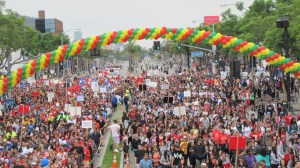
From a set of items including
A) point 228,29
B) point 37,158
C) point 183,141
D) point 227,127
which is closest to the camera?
point 37,158

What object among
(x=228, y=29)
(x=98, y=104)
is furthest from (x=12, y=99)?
(x=228, y=29)

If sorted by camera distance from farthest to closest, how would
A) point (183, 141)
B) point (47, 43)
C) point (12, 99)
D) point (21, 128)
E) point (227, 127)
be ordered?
point (47, 43), point (12, 99), point (21, 128), point (227, 127), point (183, 141)

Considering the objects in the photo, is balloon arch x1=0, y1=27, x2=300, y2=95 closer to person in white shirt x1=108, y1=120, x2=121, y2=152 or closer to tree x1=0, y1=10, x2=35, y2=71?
person in white shirt x1=108, y1=120, x2=121, y2=152

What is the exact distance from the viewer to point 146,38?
19031mm

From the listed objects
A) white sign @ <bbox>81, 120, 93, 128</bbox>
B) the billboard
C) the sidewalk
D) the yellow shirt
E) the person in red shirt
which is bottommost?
the sidewalk

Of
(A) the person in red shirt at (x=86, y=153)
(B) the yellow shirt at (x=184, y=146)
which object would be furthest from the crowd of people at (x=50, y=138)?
(B) the yellow shirt at (x=184, y=146)

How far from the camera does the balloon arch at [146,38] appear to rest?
61.7 feet

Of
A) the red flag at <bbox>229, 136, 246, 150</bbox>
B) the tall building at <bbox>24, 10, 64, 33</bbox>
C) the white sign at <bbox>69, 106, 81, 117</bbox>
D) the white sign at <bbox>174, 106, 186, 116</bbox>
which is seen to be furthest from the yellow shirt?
the tall building at <bbox>24, 10, 64, 33</bbox>

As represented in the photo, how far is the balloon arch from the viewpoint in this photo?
18797 millimetres

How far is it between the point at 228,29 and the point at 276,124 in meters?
44.7

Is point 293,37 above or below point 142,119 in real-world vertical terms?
above

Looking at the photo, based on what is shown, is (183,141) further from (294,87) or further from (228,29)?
(228,29)

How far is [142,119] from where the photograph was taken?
90.7 ft

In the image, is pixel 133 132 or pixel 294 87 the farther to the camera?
pixel 294 87
